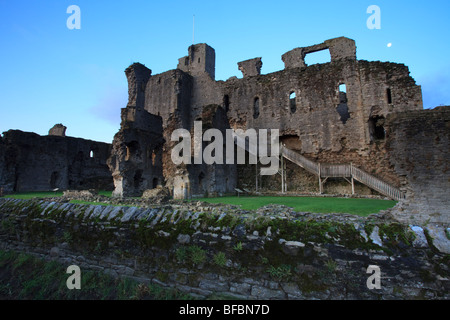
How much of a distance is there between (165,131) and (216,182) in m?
12.2

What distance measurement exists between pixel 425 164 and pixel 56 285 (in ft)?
35.5

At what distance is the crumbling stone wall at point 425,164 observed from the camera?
7375mm

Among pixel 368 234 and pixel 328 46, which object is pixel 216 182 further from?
pixel 328 46

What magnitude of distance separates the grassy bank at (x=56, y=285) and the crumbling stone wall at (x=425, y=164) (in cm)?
770

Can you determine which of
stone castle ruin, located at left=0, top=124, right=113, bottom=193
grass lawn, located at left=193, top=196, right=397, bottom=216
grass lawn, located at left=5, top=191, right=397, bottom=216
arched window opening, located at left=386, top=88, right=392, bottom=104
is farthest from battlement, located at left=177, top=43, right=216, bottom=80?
grass lawn, located at left=193, top=196, right=397, bottom=216

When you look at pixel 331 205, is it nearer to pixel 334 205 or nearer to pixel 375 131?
pixel 334 205

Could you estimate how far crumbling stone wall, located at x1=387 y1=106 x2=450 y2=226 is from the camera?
738 cm

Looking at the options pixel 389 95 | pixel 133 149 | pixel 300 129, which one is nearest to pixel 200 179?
pixel 133 149

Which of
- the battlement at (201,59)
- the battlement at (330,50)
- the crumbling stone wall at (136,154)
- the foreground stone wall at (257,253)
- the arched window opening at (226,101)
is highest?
the battlement at (201,59)

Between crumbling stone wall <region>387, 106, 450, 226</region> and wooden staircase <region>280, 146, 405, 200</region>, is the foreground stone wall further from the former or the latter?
wooden staircase <region>280, 146, 405, 200</region>

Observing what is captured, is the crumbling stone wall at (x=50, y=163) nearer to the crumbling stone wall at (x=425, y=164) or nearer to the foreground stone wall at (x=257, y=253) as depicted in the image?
the foreground stone wall at (x=257, y=253)

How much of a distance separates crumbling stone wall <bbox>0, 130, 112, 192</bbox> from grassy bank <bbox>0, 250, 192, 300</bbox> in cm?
1602

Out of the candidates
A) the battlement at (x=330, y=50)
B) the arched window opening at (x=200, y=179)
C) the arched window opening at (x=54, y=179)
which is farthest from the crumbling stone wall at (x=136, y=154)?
the battlement at (x=330, y=50)
